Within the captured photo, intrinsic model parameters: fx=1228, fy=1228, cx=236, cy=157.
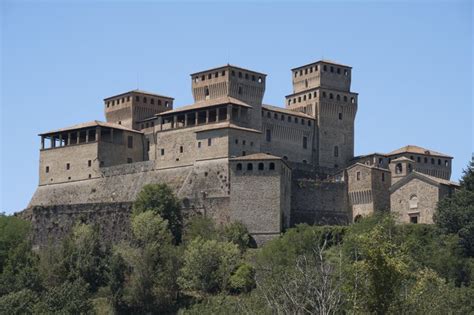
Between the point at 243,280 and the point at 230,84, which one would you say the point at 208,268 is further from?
the point at 230,84

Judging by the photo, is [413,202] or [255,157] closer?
[255,157]

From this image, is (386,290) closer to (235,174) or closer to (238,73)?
(235,174)

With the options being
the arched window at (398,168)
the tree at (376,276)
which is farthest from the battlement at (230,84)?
the tree at (376,276)

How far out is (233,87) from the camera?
87125 millimetres

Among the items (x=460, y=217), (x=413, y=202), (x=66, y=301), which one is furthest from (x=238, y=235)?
(x=460, y=217)

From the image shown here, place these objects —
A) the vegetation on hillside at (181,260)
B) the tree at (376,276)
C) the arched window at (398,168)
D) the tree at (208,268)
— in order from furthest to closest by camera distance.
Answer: the arched window at (398,168) → the tree at (208,268) → the vegetation on hillside at (181,260) → the tree at (376,276)

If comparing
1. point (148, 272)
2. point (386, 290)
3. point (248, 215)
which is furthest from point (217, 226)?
point (386, 290)

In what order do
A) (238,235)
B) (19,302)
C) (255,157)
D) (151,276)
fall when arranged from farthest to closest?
(255,157) → (238,235) → (151,276) → (19,302)

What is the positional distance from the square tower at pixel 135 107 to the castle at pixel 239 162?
8 centimetres

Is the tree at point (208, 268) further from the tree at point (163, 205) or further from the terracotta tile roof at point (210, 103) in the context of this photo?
the terracotta tile roof at point (210, 103)

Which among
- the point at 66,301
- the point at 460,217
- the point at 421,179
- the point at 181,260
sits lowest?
the point at 66,301

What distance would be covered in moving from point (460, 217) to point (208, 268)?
1564 centimetres

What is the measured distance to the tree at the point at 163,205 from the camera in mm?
79938

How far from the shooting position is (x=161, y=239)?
253ft
